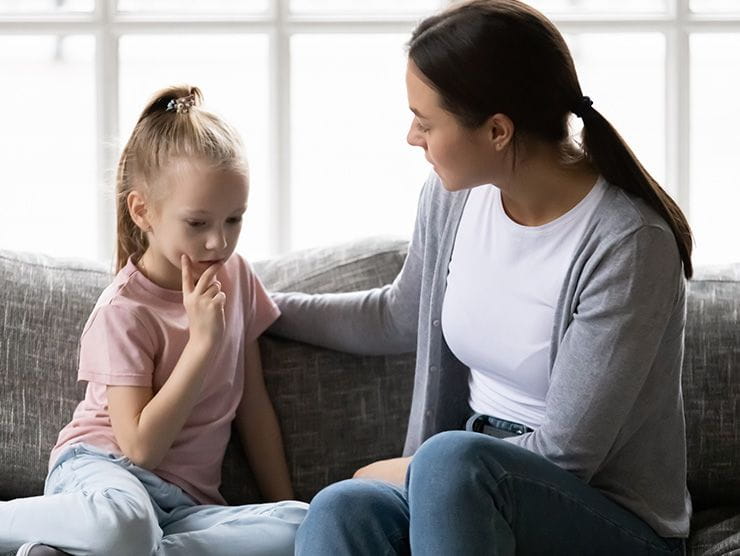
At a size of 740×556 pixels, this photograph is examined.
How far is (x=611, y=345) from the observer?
171 centimetres

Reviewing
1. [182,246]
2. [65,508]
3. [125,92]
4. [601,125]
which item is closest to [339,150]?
[125,92]

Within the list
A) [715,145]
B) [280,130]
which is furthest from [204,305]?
[715,145]

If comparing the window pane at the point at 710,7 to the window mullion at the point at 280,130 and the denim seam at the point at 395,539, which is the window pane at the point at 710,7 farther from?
the denim seam at the point at 395,539

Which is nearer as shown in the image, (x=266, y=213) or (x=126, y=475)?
(x=126, y=475)

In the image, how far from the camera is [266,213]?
2.73 m

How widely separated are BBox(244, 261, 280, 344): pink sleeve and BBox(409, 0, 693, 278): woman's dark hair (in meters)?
0.54

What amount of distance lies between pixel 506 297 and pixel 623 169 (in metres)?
0.28

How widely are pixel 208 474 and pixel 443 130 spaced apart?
0.72 m

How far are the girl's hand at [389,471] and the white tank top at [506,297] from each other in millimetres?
179

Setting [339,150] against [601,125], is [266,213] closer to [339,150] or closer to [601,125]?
[339,150]

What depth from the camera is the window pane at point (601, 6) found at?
2688 millimetres

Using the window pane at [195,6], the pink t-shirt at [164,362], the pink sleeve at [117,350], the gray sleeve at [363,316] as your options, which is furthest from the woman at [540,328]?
the window pane at [195,6]

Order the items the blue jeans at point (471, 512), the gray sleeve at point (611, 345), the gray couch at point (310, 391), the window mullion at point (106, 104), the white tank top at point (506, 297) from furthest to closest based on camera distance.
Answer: the window mullion at point (106, 104) → the gray couch at point (310, 391) → the white tank top at point (506, 297) → the gray sleeve at point (611, 345) → the blue jeans at point (471, 512)

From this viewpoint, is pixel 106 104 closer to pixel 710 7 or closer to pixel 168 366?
pixel 168 366
